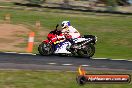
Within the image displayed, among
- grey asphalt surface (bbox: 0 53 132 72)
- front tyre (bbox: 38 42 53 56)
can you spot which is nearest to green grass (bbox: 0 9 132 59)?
front tyre (bbox: 38 42 53 56)

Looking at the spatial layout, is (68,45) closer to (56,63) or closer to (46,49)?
(46,49)

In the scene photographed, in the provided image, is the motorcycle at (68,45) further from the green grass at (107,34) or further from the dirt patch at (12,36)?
the dirt patch at (12,36)

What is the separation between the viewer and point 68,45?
68.4ft

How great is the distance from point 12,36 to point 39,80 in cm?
1808

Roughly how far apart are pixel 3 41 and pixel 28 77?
15.3 m

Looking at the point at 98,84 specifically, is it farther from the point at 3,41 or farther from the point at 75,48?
the point at 3,41

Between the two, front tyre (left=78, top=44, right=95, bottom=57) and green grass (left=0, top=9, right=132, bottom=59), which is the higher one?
front tyre (left=78, top=44, right=95, bottom=57)

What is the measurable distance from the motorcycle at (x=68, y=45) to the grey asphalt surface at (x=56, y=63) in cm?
74

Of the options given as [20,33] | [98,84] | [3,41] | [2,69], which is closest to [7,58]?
[2,69]

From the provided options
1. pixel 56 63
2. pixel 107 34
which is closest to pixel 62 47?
pixel 56 63

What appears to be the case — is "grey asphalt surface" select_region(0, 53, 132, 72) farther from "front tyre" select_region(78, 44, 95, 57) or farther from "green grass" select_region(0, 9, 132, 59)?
"green grass" select_region(0, 9, 132, 59)

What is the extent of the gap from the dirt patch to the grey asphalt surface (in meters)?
6.95

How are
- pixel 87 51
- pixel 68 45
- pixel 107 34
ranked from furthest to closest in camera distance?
pixel 107 34, pixel 68 45, pixel 87 51

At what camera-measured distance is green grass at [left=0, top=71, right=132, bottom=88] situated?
41.7 feet
